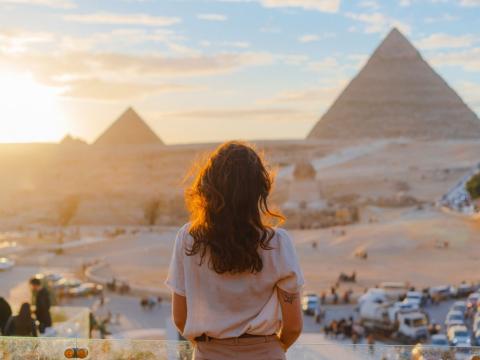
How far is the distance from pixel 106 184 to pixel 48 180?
25.1 ft

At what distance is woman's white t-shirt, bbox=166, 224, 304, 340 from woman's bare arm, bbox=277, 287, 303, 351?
0.02 m

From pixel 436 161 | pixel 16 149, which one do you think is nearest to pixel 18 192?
pixel 436 161

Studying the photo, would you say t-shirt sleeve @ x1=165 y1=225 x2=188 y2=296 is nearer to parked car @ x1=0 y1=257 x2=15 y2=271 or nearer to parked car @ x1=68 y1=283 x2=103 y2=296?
parked car @ x1=68 y1=283 x2=103 y2=296

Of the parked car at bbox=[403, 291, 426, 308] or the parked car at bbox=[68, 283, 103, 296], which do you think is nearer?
the parked car at bbox=[403, 291, 426, 308]

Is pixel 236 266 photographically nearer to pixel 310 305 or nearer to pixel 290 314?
pixel 290 314

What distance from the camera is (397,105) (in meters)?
114

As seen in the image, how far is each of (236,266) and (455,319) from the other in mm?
15209

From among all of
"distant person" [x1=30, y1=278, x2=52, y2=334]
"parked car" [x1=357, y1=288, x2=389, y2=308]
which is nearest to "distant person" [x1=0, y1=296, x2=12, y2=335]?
"distant person" [x1=30, y1=278, x2=52, y2=334]

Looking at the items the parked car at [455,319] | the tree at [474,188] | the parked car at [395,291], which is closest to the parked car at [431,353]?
the parked car at [455,319]

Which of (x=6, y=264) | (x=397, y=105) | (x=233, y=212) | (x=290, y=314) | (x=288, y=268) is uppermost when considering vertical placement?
(x=397, y=105)

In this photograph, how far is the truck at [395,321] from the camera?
16.1 m

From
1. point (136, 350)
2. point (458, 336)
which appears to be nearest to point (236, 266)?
point (136, 350)

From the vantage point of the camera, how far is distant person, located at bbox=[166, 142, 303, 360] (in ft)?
8.60

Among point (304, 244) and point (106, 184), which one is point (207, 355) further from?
point (106, 184)
